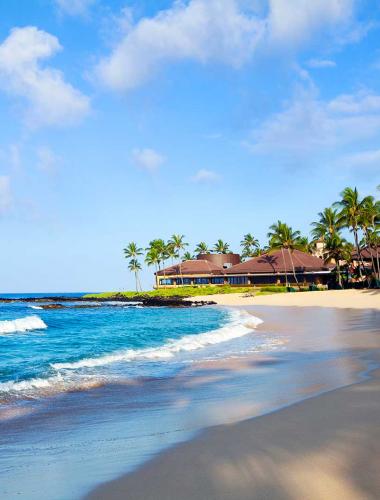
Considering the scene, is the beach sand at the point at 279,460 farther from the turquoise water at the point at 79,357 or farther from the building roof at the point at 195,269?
the building roof at the point at 195,269

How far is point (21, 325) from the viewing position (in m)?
27.7

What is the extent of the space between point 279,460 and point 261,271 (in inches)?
2445

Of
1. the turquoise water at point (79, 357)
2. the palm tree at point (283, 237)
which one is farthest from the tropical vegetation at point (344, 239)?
the turquoise water at point (79, 357)

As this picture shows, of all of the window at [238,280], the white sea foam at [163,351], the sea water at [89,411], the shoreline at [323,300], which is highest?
the window at [238,280]

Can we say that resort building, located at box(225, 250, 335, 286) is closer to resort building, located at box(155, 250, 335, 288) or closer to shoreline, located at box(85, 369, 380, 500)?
resort building, located at box(155, 250, 335, 288)

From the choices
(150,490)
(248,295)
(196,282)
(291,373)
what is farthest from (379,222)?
(150,490)

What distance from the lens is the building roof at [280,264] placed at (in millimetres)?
63156

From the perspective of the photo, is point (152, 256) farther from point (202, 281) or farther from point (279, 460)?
point (279, 460)

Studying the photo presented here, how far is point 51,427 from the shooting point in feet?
21.9

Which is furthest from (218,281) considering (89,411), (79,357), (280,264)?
(89,411)

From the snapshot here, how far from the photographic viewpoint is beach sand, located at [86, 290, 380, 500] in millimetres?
3723

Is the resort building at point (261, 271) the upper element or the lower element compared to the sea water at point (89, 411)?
upper

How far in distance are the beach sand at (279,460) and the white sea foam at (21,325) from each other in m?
23.7

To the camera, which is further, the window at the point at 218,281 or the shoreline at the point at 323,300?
the window at the point at 218,281
